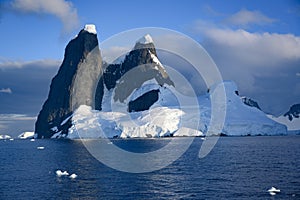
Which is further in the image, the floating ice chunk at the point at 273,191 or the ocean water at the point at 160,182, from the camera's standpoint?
the ocean water at the point at 160,182

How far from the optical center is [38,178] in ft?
237

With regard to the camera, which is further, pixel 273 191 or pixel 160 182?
pixel 160 182

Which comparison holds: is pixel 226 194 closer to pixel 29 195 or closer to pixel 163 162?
pixel 29 195

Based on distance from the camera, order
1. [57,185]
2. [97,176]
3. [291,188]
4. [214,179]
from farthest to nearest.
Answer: [97,176]
[214,179]
[57,185]
[291,188]

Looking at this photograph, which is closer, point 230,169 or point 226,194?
point 226,194

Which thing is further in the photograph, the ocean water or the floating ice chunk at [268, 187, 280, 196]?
the ocean water

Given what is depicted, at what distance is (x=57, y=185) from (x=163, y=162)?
41.0 m

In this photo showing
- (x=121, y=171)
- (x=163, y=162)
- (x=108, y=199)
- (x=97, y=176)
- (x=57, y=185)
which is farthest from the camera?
(x=163, y=162)

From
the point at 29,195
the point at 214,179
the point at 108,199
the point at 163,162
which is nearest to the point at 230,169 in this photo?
the point at 214,179

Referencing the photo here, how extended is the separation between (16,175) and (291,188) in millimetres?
54531

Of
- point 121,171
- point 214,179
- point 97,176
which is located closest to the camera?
point 214,179

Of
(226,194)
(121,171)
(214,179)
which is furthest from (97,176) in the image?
(226,194)

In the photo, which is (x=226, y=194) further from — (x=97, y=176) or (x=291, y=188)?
(x=97, y=176)

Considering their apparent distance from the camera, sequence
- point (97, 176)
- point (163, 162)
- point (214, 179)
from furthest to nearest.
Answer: point (163, 162)
point (97, 176)
point (214, 179)
